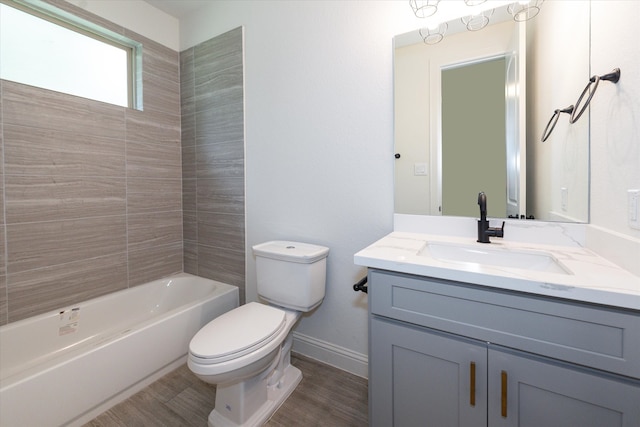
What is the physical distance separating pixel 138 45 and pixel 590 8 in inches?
107

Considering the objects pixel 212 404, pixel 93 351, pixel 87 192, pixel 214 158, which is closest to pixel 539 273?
pixel 212 404

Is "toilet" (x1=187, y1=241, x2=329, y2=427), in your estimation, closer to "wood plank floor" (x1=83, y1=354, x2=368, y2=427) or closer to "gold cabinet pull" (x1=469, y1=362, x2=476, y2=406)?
"wood plank floor" (x1=83, y1=354, x2=368, y2=427)

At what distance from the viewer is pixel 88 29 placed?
6.27 ft

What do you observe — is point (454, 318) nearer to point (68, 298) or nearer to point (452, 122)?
point (452, 122)

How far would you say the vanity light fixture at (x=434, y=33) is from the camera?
1.33m

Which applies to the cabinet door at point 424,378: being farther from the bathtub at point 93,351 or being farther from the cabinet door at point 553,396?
the bathtub at point 93,351

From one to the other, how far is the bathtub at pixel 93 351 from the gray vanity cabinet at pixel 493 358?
4.18 ft

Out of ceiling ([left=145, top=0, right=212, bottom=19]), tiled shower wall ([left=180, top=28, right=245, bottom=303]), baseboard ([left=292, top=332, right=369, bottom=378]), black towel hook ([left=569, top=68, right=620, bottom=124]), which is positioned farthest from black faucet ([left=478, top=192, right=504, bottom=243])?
ceiling ([left=145, top=0, right=212, bottom=19])

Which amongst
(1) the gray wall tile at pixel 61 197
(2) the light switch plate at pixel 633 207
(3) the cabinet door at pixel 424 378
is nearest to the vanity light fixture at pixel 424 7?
(2) the light switch plate at pixel 633 207

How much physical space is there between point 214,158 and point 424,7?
1705 mm

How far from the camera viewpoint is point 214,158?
2182mm

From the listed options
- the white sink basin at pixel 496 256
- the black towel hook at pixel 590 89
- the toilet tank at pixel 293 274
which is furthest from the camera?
the toilet tank at pixel 293 274

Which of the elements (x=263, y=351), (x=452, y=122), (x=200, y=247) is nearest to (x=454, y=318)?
(x=263, y=351)

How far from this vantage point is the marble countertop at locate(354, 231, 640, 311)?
2.22 ft
